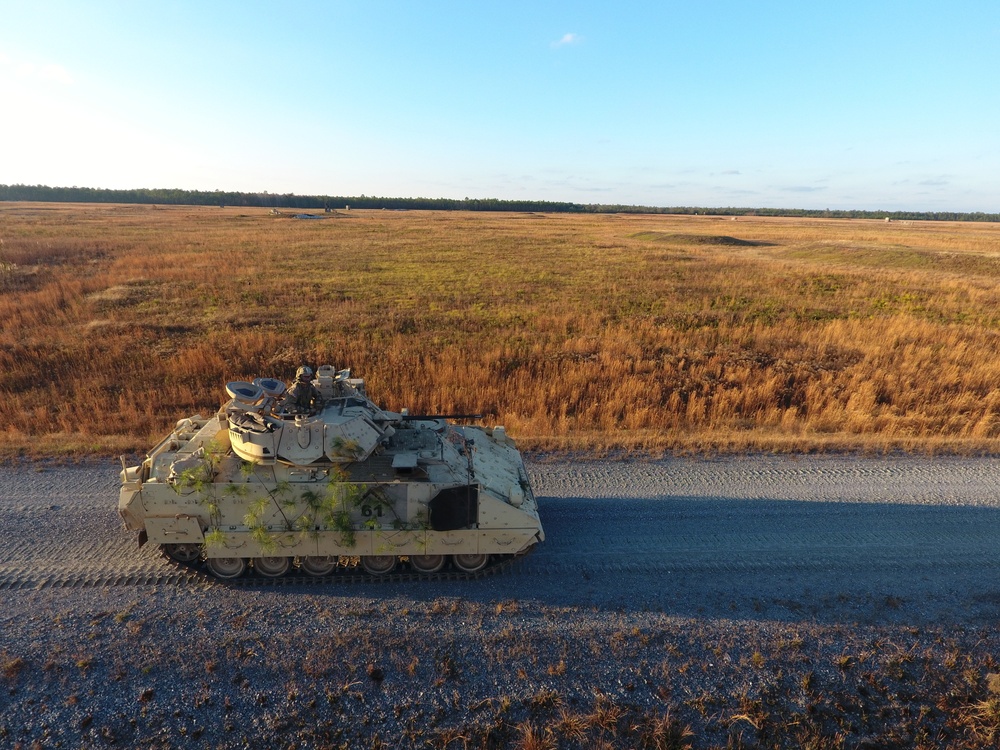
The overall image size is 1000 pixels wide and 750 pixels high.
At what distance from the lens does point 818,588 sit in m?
8.00

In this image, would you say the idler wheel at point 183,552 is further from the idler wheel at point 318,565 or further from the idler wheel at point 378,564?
the idler wheel at point 378,564

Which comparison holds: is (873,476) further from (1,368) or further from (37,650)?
(1,368)

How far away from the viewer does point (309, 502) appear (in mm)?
7590

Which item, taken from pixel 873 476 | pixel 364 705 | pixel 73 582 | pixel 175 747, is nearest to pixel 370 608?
pixel 364 705

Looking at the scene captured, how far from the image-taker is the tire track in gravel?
25.8ft

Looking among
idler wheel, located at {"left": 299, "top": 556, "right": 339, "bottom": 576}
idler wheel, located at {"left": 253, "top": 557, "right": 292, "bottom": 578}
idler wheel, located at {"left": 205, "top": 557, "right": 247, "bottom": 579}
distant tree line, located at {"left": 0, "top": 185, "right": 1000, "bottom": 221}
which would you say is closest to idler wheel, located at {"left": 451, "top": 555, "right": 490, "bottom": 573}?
idler wheel, located at {"left": 299, "top": 556, "right": 339, "bottom": 576}

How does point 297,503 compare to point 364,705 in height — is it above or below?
above

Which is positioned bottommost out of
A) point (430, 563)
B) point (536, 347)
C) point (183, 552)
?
point (430, 563)

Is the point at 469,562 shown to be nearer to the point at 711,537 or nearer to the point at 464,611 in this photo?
the point at 464,611

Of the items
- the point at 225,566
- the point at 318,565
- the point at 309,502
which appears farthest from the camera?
the point at 318,565

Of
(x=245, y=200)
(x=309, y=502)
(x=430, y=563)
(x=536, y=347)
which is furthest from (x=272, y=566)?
(x=245, y=200)

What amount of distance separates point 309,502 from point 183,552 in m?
2.12

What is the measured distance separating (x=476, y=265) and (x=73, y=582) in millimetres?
34428

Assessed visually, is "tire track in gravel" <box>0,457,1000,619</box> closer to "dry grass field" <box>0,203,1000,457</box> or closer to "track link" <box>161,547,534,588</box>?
"track link" <box>161,547,534,588</box>
